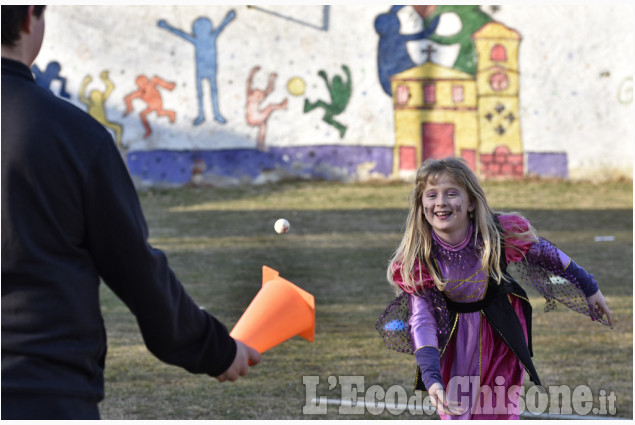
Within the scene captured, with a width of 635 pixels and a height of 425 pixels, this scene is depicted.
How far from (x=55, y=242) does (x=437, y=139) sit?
45.6 feet

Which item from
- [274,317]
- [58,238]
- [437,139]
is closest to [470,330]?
[274,317]

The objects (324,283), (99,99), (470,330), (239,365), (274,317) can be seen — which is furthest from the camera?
(99,99)

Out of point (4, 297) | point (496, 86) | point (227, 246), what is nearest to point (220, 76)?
point (496, 86)

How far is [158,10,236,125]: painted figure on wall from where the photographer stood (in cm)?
1512

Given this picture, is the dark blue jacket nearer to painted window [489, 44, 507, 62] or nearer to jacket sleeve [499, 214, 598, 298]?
jacket sleeve [499, 214, 598, 298]

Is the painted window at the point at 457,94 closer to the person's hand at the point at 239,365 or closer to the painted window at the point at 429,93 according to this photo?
the painted window at the point at 429,93

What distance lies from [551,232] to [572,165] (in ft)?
16.2

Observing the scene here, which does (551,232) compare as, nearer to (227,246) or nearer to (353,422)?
(227,246)

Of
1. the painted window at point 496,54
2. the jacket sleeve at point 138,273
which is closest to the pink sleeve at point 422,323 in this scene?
the jacket sleeve at point 138,273

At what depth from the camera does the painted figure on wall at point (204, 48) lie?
1512cm

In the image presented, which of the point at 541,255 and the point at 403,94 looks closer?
the point at 541,255

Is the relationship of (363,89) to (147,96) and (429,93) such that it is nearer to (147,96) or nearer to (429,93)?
(429,93)

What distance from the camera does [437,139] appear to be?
1527 cm

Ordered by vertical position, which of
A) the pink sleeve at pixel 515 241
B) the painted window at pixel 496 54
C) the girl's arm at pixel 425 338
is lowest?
the girl's arm at pixel 425 338
